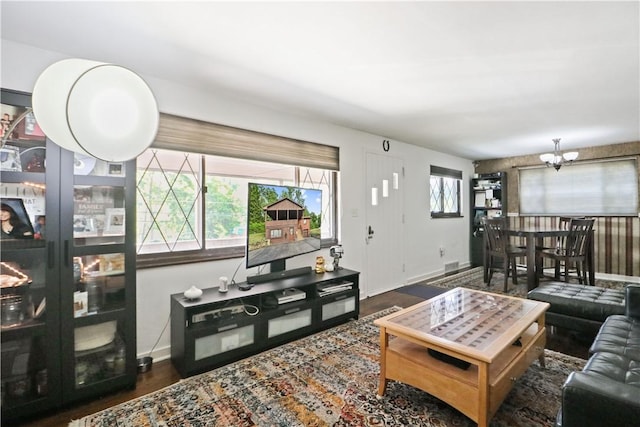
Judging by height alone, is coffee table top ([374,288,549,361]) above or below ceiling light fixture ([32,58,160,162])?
below

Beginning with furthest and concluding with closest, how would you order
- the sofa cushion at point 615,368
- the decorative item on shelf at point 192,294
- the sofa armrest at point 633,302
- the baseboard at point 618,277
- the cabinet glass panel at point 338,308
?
the baseboard at point 618,277
the cabinet glass panel at point 338,308
the decorative item on shelf at point 192,294
the sofa armrest at point 633,302
the sofa cushion at point 615,368

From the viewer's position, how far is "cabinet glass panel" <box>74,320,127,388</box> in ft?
Result: 6.13

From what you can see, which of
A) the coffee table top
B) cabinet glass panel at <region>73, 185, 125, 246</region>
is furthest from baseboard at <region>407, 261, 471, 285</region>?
cabinet glass panel at <region>73, 185, 125, 246</region>

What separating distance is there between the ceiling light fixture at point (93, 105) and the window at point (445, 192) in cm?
488

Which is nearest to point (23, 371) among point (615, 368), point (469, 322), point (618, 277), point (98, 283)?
point (98, 283)

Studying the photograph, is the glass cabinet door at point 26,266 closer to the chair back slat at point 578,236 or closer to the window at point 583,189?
the chair back slat at point 578,236

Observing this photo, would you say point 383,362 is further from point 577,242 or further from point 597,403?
point 577,242

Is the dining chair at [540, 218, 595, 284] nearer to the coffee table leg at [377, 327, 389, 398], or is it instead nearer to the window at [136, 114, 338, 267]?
the coffee table leg at [377, 327, 389, 398]

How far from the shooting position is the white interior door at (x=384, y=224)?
4082mm

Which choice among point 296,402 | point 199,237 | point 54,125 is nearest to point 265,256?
point 199,237

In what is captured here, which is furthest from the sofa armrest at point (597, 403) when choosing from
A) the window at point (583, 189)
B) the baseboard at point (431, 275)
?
the window at point (583, 189)

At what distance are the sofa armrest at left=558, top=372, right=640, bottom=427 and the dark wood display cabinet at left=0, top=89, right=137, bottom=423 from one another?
238 cm

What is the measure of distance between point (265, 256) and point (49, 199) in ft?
5.06

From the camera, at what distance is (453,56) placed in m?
2.04
